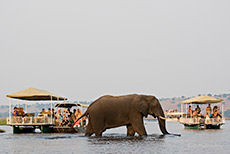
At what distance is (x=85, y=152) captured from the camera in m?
25.1

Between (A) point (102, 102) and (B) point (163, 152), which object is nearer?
(B) point (163, 152)

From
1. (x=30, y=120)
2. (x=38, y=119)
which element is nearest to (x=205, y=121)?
(x=38, y=119)

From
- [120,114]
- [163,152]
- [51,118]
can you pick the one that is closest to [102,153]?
[163,152]

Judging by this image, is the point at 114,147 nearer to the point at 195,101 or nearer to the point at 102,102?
the point at 102,102

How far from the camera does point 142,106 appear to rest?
32750 mm

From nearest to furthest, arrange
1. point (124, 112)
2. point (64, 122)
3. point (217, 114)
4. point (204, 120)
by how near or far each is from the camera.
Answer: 1. point (124, 112)
2. point (64, 122)
3. point (217, 114)
4. point (204, 120)

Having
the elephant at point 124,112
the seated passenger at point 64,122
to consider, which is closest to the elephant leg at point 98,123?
the elephant at point 124,112

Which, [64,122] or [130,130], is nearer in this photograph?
[130,130]

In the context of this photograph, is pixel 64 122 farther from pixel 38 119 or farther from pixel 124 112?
pixel 124 112

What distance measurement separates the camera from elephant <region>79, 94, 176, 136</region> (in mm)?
32719

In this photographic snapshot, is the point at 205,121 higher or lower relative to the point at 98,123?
lower

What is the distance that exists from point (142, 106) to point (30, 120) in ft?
40.7

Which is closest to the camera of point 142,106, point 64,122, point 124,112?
point 142,106

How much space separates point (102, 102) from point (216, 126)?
21.0 meters
